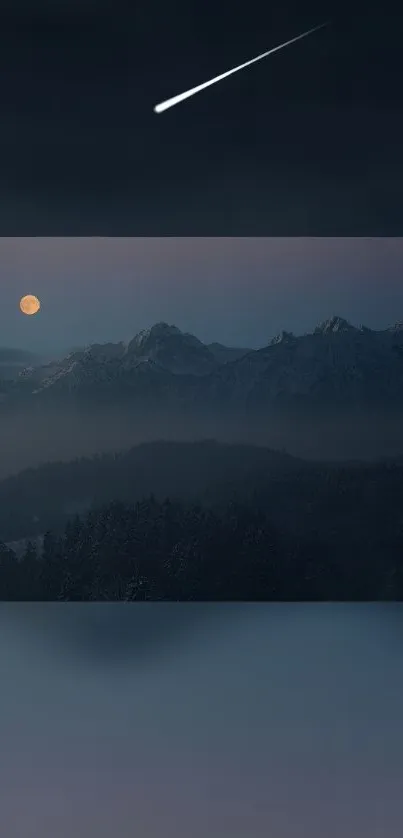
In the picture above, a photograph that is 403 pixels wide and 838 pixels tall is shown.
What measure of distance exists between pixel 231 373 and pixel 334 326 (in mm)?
976

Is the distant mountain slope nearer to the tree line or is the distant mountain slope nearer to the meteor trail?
the tree line

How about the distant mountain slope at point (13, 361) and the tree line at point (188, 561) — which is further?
the distant mountain slope at point (13, 361)

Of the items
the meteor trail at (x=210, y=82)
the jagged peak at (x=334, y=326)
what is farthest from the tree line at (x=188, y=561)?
the meteor trail at (x=210, y=82)

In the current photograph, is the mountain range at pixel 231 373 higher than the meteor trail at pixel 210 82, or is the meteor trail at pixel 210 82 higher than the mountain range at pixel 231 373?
the meteor trail at pixel 210 82

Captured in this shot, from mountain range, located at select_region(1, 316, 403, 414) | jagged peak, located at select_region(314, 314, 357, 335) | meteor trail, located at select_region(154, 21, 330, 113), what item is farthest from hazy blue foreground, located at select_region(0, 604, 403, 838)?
meteor trail, located at select_region(154, 21, 330, 113)

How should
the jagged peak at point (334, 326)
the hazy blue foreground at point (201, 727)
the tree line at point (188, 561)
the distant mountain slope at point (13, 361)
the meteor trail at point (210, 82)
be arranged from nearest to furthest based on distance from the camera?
the hazy blue foreground at point (201, 727) → the meteor trail at point (210, 82) → the tree line at point (188, 561) → the distant mountain slope at point (13, 361) → the jagged peak at point (334, 326)

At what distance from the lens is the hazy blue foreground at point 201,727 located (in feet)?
10.3

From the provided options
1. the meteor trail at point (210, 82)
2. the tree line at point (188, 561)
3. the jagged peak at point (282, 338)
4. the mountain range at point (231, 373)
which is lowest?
the tree line at point (188, 561)

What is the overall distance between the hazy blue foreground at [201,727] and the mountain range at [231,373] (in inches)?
72.9

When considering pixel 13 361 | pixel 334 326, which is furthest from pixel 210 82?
pixel 13 361

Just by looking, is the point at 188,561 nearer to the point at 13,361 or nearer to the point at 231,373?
the point at 231,373

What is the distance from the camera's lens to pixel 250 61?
3.85 meters

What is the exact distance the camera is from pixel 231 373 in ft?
24.6

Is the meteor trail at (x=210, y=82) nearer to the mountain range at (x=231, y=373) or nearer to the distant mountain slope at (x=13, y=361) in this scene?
the mountain range at (x=231, y=373)
